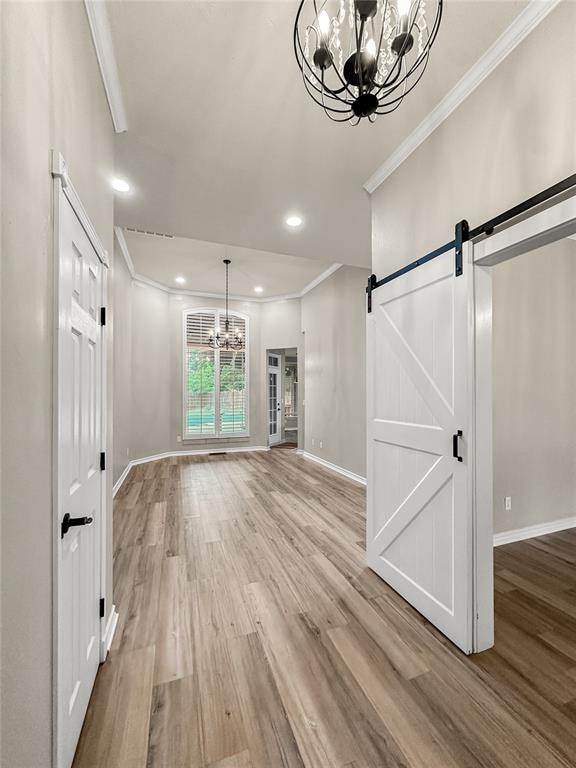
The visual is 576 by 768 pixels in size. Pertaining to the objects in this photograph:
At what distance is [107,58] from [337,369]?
464cm

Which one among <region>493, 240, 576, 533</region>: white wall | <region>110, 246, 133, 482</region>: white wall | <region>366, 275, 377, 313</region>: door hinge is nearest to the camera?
<region>366, 275, 377, 313</region>: door hinge

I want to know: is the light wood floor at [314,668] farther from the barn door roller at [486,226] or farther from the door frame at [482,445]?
the barn door roller at [486,226]

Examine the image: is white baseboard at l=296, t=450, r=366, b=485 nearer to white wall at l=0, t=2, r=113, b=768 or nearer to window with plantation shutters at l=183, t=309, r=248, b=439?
window with plantation shutters at l=183, t=309, r=248, b=439

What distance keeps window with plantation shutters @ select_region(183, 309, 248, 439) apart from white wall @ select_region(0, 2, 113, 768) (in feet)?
20.5

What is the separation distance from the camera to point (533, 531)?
127 inches

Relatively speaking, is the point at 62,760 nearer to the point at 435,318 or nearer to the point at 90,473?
the point at 90,473

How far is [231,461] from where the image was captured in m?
6.54

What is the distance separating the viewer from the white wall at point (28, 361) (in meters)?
0.74

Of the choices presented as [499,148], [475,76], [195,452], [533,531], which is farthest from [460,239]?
[195,452]

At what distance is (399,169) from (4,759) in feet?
10.7

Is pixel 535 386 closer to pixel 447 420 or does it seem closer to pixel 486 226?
Result: pixel 447 420

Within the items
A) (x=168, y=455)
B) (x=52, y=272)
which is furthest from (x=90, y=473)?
(x=168, y=455)

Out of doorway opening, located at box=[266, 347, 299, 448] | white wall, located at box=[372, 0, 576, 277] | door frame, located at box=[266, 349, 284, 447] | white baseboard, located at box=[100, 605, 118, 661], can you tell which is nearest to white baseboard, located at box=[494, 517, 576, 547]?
white wall, located at box=[372, 0, 576, 277]

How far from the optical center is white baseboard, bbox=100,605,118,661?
67.4 inches
